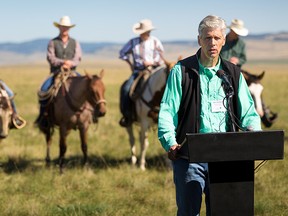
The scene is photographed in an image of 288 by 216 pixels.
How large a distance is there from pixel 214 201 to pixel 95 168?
6.39 m

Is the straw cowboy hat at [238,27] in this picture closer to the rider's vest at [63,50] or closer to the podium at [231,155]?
the rider's vest at [63,50]

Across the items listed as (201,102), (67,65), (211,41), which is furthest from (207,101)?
(67,65)

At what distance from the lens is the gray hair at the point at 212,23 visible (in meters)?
3.20

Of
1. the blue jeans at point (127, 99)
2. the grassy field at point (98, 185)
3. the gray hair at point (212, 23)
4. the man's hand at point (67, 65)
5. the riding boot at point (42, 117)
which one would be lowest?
the grassy field at point (98, 185)

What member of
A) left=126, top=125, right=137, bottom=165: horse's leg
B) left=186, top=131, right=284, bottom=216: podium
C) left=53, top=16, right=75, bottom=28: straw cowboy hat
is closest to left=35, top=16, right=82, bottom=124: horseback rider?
left=53, top=16, right=75, bottom=28: straw cowboy hat

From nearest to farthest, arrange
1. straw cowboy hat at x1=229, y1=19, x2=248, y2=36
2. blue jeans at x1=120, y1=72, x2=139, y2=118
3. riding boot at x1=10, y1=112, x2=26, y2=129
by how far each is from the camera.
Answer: riding boot at x1=10, y1=112, x2=26, y2=129, straw cowboy hat at x1=229, y1=19, x2=248, y2=36, blue jeans at x1=120, y1=72, x2=139, y2=118

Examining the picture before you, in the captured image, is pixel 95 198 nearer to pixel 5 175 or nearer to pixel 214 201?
pixel 5 175

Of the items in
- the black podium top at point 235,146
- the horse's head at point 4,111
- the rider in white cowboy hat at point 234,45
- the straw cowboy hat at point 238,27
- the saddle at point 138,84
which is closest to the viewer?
the black podium top at point 235,146

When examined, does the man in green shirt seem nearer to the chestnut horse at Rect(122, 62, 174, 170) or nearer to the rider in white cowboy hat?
the chestnut horse at Rect(122, 62, 174, 170)

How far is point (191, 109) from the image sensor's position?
3.29m

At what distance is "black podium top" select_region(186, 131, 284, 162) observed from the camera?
2.76 meters

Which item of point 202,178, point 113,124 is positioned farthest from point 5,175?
point 113,124

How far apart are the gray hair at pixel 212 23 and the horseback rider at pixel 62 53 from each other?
6.34 m

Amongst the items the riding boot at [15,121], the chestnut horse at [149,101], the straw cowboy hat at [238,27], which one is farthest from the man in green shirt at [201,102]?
the straw cowboy hat at [238,27]
